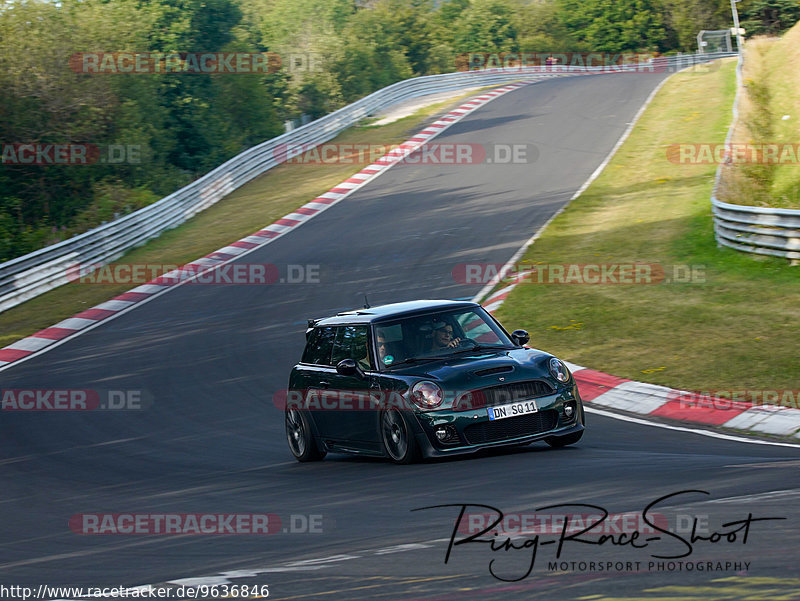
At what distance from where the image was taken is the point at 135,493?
926 cm

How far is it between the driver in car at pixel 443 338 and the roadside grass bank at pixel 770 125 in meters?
13.0

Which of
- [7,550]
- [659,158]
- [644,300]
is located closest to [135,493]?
[7,550]

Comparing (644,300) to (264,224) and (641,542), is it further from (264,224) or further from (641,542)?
(264,224)

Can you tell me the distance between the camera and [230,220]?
29391 mm

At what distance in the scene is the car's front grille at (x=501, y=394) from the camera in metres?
8.65

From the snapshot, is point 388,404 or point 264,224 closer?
point 388,404

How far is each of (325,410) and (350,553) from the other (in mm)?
4108

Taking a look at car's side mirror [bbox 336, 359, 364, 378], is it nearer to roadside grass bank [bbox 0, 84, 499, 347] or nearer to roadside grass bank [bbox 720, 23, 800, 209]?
roadside grass bank [bbox 0, 84, 499, 347]

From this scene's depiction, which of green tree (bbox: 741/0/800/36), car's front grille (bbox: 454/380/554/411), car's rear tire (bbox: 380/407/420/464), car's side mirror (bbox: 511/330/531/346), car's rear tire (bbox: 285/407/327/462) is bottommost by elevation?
car's rear tire (bbox: 285/407/327/462)

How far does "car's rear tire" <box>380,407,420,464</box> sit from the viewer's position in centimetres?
882

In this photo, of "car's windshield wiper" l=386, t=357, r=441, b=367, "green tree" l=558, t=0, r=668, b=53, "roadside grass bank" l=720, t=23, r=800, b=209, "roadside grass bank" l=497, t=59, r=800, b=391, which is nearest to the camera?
"car's windshield wiper" l=386, t=357, r=441, b=367

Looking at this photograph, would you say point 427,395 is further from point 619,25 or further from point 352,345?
point 619,25

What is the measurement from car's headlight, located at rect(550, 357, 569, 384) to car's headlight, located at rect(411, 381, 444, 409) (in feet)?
3.58

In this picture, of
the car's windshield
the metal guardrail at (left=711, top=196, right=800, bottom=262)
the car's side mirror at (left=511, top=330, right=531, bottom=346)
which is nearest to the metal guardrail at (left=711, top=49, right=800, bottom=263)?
the metal guardrail at (left=711, top=196, right=800, bottom=262)
